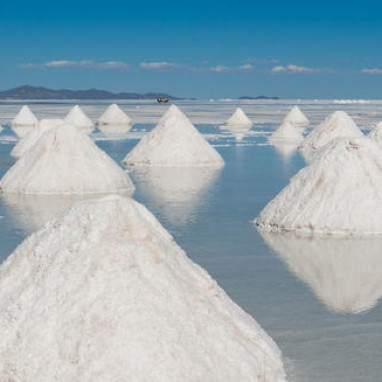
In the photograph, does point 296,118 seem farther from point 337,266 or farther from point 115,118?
point 337,266

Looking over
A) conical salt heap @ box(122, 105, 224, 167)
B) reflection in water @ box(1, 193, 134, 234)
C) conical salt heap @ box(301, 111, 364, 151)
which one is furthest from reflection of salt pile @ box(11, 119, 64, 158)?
conical salt heap @ box(301, 111, 364, 151)

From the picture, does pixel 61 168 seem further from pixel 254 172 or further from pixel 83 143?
pixel 254 172

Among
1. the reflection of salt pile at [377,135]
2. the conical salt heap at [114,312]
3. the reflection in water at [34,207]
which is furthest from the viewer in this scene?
the reflection of salt pile at [377,135]

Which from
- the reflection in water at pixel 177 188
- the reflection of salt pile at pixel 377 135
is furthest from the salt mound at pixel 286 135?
the reflection in water at pixel 177 188

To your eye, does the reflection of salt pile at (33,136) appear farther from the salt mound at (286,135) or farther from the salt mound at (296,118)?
the salt mound at (296,118)

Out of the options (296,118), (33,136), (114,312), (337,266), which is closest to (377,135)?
(33,136)

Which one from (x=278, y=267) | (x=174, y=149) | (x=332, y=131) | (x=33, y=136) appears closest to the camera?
(x=278, y=267)
